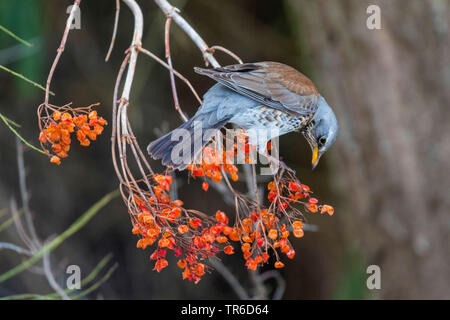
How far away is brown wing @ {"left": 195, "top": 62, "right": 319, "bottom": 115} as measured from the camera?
2734mm

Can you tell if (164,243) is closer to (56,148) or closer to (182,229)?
(182,229)

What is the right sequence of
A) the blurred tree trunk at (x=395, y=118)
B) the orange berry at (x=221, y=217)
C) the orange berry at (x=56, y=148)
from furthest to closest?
the blurred tree trunk at (x=395, y=118) → the orange berry at (x=221, y=217) → the orange berry at (x=56, y=148)

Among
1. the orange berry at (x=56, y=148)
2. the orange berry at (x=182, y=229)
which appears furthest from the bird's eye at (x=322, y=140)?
the orange berry at (x=56, y=148)

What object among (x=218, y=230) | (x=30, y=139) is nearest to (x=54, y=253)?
(x=30, y=139)

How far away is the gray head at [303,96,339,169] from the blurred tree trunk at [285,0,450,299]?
5.88 ft

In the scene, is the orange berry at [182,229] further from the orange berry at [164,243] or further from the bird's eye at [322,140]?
the bird's eye at [322,140]

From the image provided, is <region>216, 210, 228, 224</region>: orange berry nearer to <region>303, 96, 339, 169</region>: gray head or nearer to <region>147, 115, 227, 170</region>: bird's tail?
<region>147, 115, 227, 170</region>: bird's tail

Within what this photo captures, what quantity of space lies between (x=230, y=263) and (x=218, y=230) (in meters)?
4.36

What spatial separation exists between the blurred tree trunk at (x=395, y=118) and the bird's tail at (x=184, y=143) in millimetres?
2568

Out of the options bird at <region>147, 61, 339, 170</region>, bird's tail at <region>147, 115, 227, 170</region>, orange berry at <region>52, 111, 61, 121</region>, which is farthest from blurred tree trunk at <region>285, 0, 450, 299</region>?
orange berry at <region>52, 111, 61, 121</region>

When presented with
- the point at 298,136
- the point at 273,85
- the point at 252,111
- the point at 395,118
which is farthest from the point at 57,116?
the point at 298,136

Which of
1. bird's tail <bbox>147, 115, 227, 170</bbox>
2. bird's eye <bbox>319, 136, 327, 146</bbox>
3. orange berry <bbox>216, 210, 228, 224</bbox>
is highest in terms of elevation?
bird's eye <bbox>319, 136, 327, 146</bbox>

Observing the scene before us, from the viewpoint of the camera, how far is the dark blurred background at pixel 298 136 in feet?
15.8

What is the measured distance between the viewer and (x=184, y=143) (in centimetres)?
250
